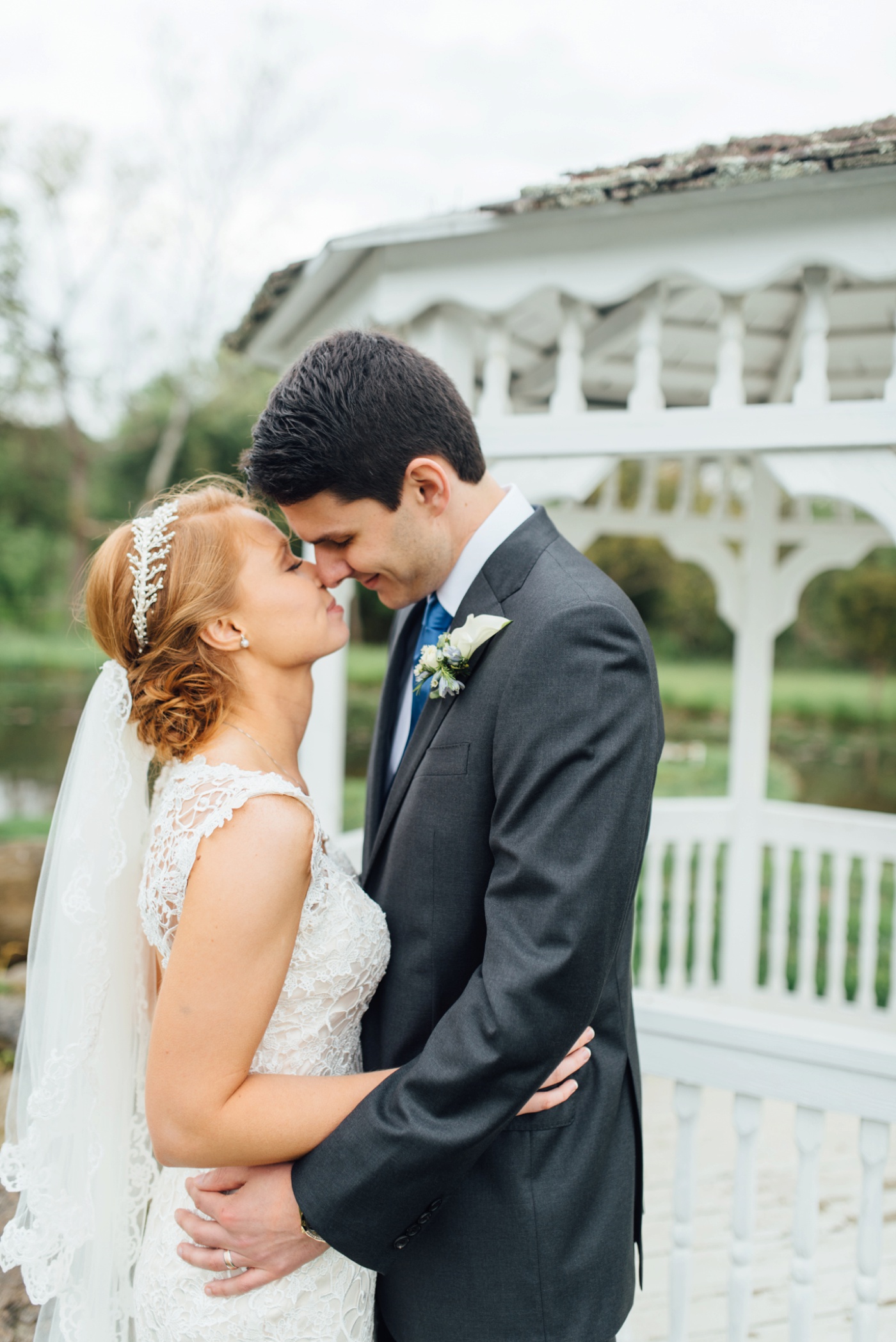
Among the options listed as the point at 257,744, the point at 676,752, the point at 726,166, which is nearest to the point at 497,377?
the point at 726,166

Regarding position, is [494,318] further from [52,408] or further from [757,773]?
[52,408]

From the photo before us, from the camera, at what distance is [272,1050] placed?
163 centimetres

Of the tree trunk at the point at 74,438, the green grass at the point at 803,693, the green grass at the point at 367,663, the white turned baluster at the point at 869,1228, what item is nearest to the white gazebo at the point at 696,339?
the white turned baluster at the point at 869,1228

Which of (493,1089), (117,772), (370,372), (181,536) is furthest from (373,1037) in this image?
(370,372)

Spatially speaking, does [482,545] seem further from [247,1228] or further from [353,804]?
[353,804]

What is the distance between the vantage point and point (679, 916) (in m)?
5.00

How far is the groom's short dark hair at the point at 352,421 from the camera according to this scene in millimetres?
1550

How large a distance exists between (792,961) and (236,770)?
23.6ft

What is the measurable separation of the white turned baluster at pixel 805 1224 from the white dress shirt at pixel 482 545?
133 centimetres

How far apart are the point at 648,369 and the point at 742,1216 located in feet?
7.45

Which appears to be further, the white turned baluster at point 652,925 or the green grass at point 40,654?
the green grass at point 40,654

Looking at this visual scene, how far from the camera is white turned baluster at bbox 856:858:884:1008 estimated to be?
15.0 feet

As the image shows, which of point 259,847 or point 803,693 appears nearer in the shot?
point 259,847

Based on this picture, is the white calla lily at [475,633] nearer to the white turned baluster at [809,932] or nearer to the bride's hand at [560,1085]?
the bride's hand at [560,1085]
